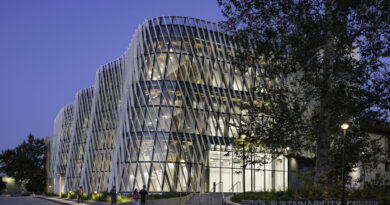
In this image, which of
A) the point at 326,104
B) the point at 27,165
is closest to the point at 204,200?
the point at 326,104

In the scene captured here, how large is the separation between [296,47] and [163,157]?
2414 cm

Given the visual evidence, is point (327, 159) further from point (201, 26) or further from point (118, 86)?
point (118, 86)

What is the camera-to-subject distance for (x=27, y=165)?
4099 inches

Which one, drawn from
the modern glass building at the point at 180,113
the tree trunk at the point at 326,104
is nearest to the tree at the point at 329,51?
the tree trunk at the point at 326,104

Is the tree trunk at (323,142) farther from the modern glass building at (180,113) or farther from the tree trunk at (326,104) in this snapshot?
the modern glass building at (180,113)

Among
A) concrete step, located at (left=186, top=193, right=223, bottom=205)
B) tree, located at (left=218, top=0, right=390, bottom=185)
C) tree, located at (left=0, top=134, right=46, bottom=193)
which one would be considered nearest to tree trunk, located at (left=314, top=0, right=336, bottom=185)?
tree, located at (left=218, top=0, right=390, bottom=185)

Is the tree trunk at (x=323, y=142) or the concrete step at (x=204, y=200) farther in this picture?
the concrete step at (x=204, y=200)

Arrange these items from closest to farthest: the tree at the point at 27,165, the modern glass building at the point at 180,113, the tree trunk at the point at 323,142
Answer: the tree trunk at the point at 323,142 → the modern glass building at the point at 180,113 → the tree at the point at 27,165

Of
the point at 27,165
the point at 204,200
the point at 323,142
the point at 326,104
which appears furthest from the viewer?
the point at 27,165

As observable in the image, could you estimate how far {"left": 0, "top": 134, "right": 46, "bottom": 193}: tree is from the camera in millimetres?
102938

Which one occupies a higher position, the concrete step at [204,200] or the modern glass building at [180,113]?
the modern glass building at [180,113]

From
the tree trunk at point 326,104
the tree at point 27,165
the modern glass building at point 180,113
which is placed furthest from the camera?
the tree at point 27,165

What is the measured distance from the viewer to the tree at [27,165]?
4053 inches

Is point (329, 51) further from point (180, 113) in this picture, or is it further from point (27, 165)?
point (27, 165)
